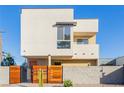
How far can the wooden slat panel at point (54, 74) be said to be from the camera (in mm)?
21250

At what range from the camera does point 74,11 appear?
78.4ft

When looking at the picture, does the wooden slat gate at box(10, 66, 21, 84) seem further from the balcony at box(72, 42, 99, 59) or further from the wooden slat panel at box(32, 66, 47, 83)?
the balcony at box(72, 42, 99, 59)

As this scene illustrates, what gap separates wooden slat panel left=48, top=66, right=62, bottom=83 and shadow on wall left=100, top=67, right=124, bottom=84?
3.20 m

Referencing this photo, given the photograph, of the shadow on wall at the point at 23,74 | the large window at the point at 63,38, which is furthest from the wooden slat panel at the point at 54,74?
the large window at the point at 63,38

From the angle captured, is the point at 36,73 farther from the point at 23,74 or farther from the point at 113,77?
the point at 113,77

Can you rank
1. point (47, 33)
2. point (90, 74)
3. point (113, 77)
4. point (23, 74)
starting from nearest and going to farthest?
point (90, 74) → point (113, 77) → point (23, 74) → point (47, 33)

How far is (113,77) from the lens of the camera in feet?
70.2

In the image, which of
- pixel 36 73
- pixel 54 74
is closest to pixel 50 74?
pixel 54 74

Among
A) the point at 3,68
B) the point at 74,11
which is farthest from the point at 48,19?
the point at 3,68

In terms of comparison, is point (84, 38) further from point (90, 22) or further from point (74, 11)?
point (74, 11)

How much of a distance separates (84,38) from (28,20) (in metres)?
6.28

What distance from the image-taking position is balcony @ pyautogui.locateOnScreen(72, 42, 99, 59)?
24.7 m

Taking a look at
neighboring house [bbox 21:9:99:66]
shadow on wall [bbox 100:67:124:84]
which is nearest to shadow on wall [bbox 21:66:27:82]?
neighboring house [bbox 21:9:99:66]

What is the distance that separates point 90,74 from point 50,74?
305cm
